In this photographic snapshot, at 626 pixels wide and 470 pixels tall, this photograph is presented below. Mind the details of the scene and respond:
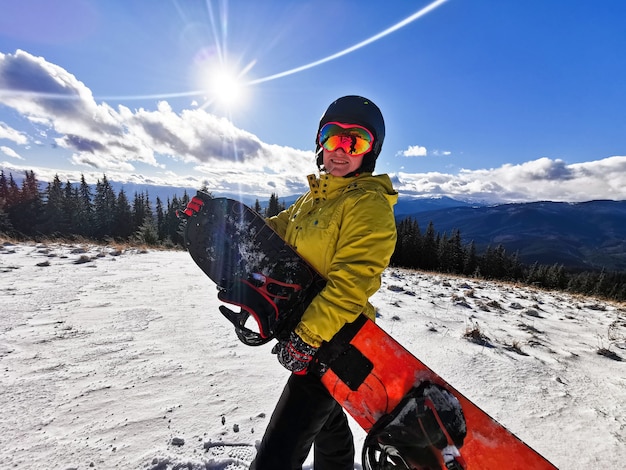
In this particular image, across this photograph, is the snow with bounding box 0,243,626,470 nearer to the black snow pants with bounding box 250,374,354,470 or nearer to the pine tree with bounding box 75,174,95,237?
the black snow pants with bounding box 250,374,354,470

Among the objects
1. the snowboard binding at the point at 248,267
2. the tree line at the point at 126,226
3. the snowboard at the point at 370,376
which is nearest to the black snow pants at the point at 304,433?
the snowboard at the point at 370,376

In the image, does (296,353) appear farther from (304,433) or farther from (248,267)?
(248,267)

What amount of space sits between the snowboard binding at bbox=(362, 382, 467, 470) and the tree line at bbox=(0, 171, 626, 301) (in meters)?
42.5

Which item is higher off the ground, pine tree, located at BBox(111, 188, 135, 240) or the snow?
the snow

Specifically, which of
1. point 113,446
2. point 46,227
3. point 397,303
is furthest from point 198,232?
point 46,227

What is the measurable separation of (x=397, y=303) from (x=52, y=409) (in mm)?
5958

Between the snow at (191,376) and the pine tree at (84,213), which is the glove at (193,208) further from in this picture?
the pine tree at (84,213)

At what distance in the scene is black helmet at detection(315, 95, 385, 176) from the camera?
254 cm

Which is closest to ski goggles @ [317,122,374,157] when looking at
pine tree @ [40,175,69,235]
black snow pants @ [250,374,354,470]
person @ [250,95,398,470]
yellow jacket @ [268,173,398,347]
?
person @ [250,95,398,470]

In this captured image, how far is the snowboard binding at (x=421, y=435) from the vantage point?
1.76 meters

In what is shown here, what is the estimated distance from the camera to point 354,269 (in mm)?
1774

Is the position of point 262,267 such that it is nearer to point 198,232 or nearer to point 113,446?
point 198,232

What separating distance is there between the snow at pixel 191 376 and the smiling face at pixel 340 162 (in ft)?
7.73

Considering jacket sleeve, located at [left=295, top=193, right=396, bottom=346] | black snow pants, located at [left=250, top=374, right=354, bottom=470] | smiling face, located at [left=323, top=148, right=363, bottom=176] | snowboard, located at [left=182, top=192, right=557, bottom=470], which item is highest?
smiling face, located at [left=323, top=148, right=363, bottom=176]
